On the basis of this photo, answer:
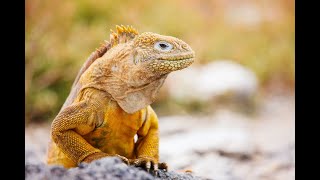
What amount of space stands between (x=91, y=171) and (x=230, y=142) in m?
2.06

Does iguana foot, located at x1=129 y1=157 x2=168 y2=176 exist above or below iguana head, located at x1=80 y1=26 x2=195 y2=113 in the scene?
below

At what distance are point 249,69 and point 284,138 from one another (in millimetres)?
918

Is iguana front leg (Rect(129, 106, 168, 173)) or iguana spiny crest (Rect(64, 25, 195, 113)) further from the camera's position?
iguana front leg (Rect(129, 106, 168, 173))

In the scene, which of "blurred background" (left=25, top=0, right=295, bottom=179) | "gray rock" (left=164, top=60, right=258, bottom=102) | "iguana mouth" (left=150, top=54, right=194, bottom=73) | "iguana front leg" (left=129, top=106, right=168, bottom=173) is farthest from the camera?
"gray rock" (left=164, top=60, right=258, bottom=102)

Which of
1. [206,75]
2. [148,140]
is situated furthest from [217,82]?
[148,140]

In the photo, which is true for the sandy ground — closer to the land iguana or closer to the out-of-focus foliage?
the out-of-focus foliage

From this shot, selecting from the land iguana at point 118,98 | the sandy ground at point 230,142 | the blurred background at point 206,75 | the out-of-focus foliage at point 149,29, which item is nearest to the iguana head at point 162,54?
the land iguana at point 118,98

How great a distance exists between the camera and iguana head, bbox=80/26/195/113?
6.47 feet

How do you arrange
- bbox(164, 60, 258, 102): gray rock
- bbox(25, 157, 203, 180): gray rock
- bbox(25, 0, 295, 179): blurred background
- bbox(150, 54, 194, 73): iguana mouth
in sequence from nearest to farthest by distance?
bbox(25, 157, 203, 180): gray rock < bbox(150, 54, 194, 73): iguana mouth < bbox(25, 0, 295, 179): blurred background < bbox(164, 60, 258, 102): gray rock

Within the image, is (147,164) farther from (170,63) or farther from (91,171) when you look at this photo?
(170,63)

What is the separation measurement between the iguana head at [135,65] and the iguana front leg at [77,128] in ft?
0.30

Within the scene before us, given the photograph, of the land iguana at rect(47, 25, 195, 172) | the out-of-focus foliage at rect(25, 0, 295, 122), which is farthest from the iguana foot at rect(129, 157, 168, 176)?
the out-of-focus foliage at rect(25, 0, 295, 122)

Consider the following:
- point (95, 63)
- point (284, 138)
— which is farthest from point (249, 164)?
point (95, 63)
